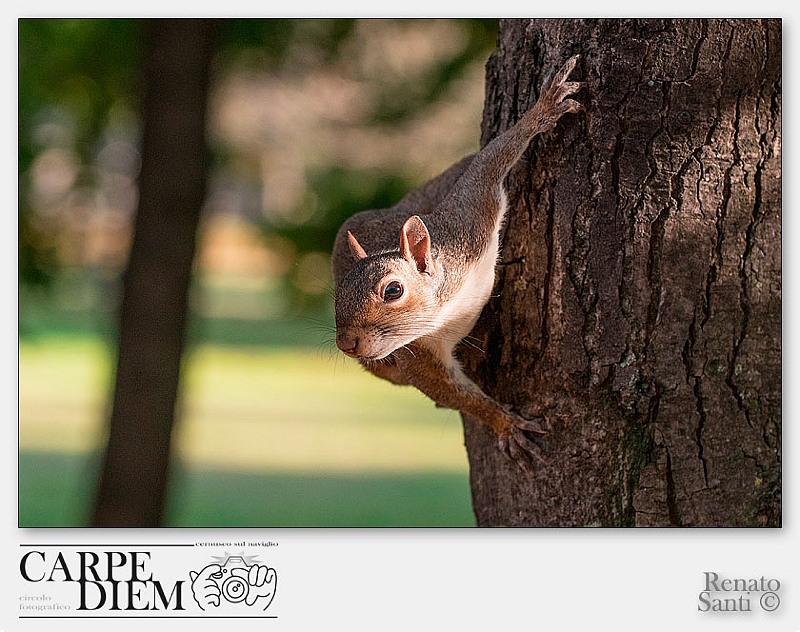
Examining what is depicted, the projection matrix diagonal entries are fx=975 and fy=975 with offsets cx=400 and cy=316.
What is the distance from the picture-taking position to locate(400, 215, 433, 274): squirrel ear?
2.16 m

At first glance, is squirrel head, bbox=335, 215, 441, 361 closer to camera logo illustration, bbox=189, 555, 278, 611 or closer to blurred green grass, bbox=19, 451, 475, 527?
camera logo illustration, bbox=189, 555, 278, 611

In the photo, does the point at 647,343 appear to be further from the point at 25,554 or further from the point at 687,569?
the point at 25,554

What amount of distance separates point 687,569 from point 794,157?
109cm

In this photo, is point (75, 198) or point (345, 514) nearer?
point (75, 198)

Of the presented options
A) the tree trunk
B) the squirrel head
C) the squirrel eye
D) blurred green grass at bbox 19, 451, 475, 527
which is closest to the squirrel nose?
the squirrel head

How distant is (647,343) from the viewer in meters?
2.30

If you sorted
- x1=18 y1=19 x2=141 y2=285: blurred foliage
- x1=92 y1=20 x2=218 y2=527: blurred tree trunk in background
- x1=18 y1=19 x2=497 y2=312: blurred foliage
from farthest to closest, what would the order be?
x1=18 y1=19 x2=141 y2=285: blurred foliage
x1=92 y1=20 x2=218 y2=527: blurred tree trunk in background
x1=18 y1=19 x2=497 y2=312: blurred foliage

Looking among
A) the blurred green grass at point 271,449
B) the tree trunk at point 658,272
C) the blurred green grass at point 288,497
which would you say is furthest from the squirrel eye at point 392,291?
the blurred green grass at point 288,497

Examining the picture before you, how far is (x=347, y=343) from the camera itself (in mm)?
2104

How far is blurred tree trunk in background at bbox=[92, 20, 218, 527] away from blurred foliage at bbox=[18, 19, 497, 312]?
0.92 feet

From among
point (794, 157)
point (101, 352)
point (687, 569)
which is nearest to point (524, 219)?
point (794, 157)

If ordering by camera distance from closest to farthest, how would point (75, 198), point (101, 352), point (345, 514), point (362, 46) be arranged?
point (362, 46), point (75, 198), point (345, 514), point (101, 352)

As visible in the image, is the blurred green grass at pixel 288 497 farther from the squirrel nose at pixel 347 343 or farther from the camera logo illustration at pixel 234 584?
the squirrel nose at pixel 347 343

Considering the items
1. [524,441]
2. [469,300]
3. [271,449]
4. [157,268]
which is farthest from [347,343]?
[271,449]
